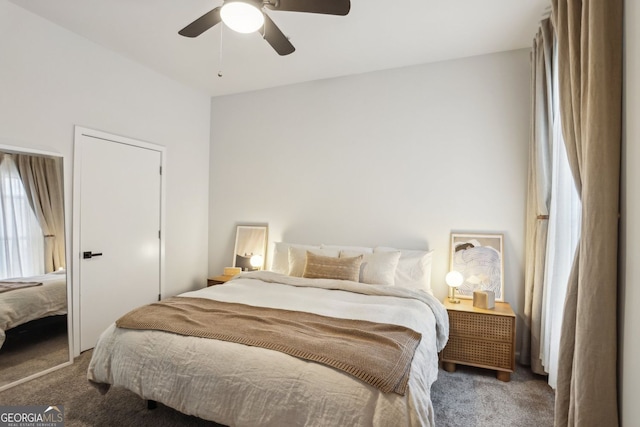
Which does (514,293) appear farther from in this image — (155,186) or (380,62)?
(155,186)

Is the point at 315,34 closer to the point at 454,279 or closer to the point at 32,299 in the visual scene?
the point at 454,279

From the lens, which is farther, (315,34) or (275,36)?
(315,34)

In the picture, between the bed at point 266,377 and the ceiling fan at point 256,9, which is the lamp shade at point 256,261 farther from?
the ceiling fan at point 256,9

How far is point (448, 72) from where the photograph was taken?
325cm

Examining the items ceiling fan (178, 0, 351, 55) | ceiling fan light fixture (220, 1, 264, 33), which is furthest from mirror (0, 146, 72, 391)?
ceiling fan light fixture (220, 1, 264, 33)

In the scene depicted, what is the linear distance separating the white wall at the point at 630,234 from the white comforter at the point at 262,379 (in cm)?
71

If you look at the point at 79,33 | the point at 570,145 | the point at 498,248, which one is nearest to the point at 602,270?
the point at 570,145

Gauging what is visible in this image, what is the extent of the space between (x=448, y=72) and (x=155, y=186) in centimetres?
335

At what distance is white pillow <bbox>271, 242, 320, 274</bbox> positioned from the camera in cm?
346

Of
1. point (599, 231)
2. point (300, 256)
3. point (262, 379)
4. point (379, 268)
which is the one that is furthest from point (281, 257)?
point (599, 231)

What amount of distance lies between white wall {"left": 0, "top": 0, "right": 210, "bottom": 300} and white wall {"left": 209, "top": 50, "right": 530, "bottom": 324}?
11.3 inches

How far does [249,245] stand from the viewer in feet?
13.4

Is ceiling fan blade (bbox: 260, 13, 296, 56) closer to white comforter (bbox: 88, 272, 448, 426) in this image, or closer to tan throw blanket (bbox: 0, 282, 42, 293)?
white comforter (bbox: 88, 272, 448, 426)

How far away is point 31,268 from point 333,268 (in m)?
2.45
